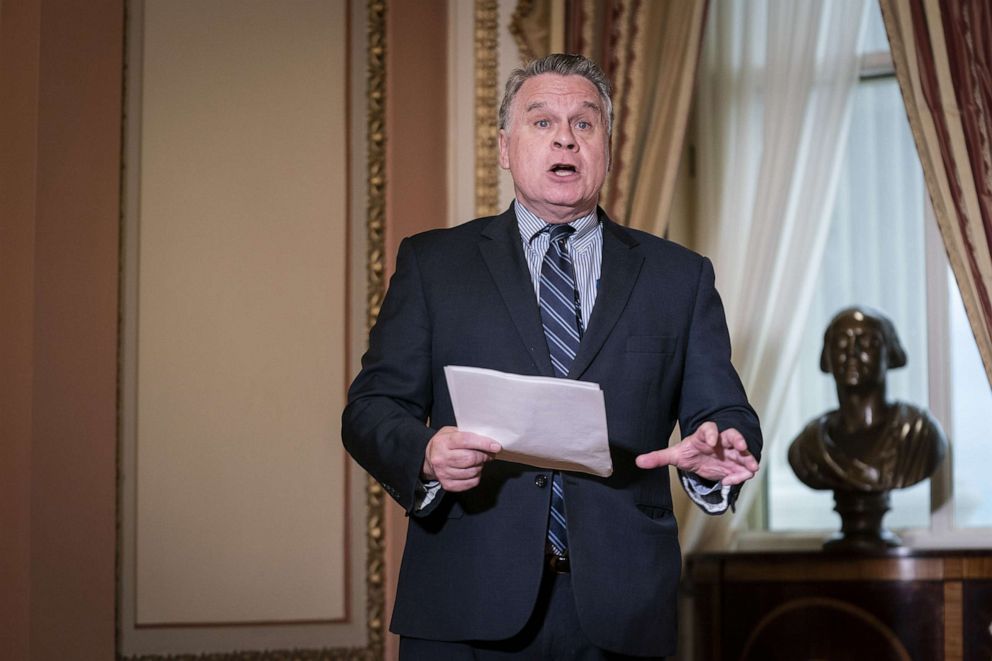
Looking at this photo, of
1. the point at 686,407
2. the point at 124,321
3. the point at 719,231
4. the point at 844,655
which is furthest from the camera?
the point at 719,231

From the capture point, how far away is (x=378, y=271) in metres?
4.00

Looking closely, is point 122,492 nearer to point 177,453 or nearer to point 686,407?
point 177,453

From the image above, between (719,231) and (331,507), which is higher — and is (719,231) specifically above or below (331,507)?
above

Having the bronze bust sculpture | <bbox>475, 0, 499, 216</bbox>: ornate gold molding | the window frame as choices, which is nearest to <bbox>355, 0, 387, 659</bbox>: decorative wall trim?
<bbox>475, 0, 499, 216</bbox>: ornate gold molding

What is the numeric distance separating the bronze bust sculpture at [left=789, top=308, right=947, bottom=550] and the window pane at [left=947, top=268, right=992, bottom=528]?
1.98 feet

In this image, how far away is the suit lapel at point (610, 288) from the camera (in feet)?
6.56

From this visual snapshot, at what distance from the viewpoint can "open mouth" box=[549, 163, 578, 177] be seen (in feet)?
7.06

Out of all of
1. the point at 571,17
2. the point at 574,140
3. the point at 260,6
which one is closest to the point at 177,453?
the point at 260,6

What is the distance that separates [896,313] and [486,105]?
162cm

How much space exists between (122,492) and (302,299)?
76 cm

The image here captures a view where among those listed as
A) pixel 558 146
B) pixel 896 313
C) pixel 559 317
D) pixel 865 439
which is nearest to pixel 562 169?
pixel 558 146

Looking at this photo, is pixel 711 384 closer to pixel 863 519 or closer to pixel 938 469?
pixel 863 519

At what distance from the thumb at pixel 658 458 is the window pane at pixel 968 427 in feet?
9.36

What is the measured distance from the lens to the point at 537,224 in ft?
7.16
